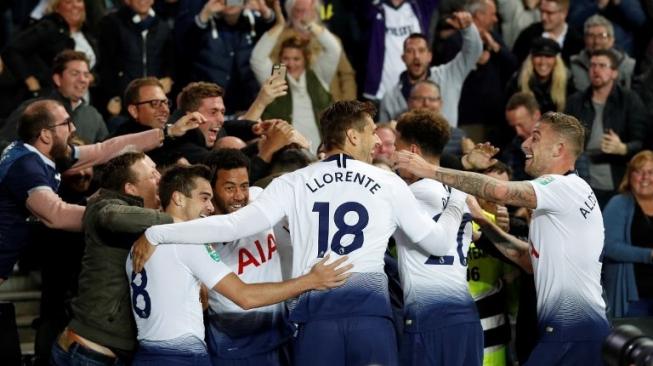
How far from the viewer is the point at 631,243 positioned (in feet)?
41.3

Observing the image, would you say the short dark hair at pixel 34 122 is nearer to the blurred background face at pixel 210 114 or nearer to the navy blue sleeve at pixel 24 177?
the navy blue sleeve at pixel 24 177

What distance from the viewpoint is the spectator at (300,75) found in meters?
13.9

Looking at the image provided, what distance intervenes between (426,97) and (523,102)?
111cm

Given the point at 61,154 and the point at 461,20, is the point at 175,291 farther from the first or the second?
the point at 461,20

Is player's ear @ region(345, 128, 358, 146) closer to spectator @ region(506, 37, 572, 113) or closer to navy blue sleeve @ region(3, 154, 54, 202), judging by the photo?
navy blue sleeve @ region(3, 154, 54, 202)

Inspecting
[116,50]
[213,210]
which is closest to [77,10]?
[116,50]

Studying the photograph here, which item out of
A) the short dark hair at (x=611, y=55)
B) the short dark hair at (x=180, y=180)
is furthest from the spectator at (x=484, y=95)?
the short dark hair at (x=180, y=180)

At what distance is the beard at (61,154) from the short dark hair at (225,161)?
1485mm

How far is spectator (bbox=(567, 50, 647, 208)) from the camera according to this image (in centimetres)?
1418

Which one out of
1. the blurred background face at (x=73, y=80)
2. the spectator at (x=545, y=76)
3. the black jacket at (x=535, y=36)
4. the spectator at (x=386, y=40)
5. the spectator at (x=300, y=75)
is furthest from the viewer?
the black jacket at (x=535, y=36)

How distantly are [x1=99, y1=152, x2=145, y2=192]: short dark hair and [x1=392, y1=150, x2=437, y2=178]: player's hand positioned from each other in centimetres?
188

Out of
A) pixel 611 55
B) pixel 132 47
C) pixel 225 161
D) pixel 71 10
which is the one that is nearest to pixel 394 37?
pixel 611 55

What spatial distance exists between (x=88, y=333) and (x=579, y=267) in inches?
135

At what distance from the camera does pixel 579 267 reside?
30.8 feet
